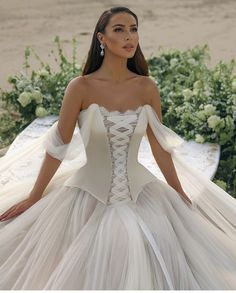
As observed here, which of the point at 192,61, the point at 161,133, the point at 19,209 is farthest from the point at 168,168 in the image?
the point at 192,61

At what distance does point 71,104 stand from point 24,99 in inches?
91.3

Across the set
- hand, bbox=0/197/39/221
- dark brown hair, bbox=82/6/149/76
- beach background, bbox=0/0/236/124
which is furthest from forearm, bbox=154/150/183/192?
beach background, bbox=0/0/236/124

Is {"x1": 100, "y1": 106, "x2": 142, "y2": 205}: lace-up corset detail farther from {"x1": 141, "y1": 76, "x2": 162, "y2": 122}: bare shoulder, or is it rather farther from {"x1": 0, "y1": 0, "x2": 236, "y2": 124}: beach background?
{"x1": 0, "y1": 0, "x2": 236, "y2": 124}: beach background

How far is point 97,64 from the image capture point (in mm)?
3010

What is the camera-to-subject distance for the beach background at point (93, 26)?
8.20 m

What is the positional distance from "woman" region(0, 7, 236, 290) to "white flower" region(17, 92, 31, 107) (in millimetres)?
2066

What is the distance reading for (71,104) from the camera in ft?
9.70

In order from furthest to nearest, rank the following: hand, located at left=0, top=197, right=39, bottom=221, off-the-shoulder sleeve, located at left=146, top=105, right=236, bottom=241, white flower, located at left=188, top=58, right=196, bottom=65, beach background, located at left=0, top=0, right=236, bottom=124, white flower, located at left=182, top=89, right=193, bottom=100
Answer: beach background, located at left=0, top=0, right=236, bottom=124 < white flower, located at left=188, top=58, right=196, bottom=65 < white flower, located at left=182, top=89, right=193, bottom=100 < off-the-shoulder sleeve, located at left=146, top=105, right=236, bottom=241 < hand, located at left=0, top=197, right=39, bottom=221

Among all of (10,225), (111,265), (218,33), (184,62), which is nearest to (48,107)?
(184,62)

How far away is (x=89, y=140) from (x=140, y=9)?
7416 mm

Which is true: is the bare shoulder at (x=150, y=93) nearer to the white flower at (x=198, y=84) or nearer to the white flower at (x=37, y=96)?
the white flower at (x=198, y=84)

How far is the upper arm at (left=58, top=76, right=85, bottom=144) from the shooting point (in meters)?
2.95

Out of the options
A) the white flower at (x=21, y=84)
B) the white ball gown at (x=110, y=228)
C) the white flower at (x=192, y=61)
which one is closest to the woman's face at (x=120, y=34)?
the white ball gown at (x=110, y=228)

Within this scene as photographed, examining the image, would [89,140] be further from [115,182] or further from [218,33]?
[218,33]
